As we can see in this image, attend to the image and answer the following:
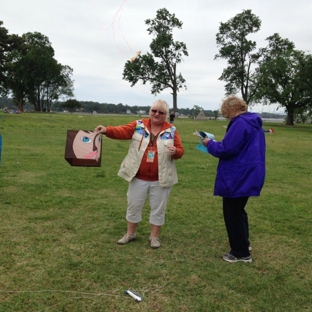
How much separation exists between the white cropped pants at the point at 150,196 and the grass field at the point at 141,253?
15.8 inches

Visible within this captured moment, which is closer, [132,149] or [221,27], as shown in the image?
[132,149]

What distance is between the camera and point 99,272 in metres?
3.52

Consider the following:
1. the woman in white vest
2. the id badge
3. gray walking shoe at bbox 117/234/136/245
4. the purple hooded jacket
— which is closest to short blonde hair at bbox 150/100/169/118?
the woman in white vest

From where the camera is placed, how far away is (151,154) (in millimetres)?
4043

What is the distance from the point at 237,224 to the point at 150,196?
42.8 inches

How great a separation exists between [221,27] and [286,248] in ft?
165

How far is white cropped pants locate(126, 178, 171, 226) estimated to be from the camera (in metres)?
4.13

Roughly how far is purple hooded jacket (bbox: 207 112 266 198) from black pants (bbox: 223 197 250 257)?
0.60 feet

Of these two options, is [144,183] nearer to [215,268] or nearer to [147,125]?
[147,125]

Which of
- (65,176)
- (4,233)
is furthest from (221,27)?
(4,233)

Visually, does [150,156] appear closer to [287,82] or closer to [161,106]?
[161,106]

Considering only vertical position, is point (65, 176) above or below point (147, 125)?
below

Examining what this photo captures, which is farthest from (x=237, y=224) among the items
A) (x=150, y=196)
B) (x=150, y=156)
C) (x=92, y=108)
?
(x=92, y=108)

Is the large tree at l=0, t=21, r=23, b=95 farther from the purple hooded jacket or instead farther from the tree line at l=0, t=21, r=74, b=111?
the purple hooded jacket
